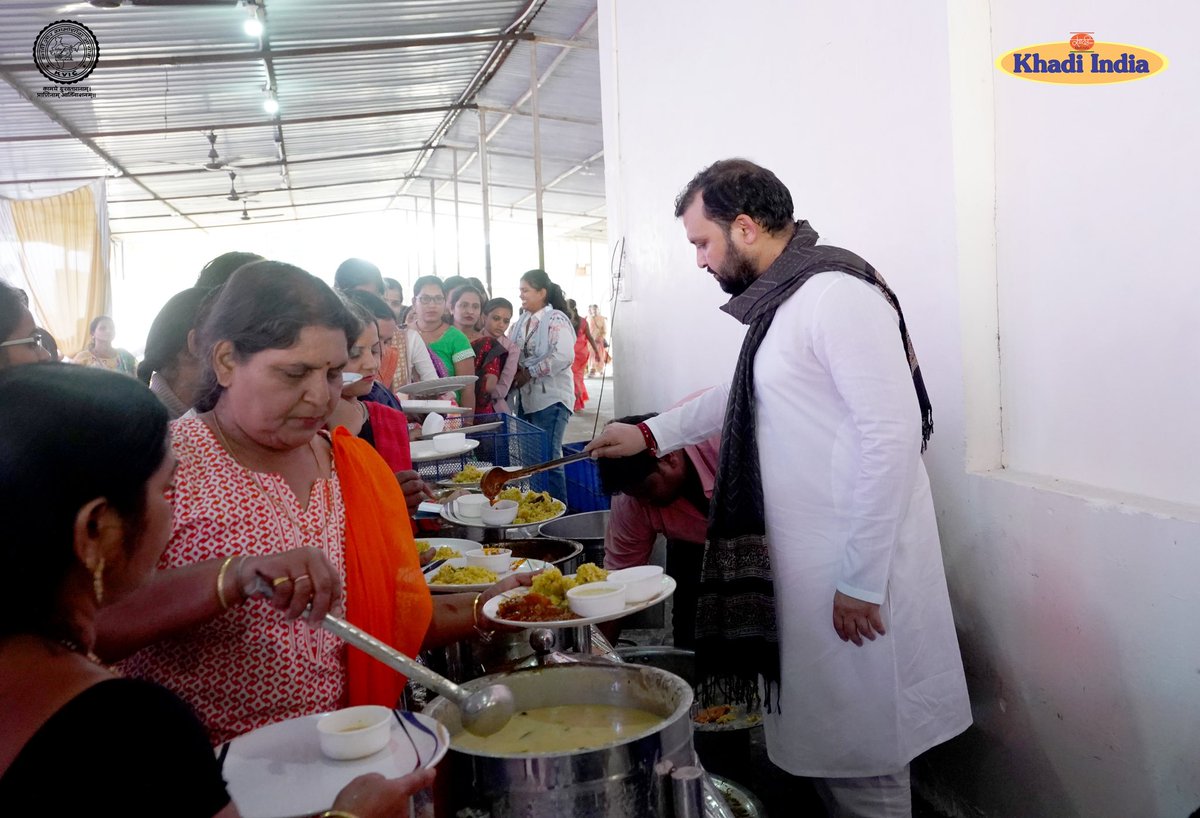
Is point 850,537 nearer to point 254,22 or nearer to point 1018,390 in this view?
point 1018,390

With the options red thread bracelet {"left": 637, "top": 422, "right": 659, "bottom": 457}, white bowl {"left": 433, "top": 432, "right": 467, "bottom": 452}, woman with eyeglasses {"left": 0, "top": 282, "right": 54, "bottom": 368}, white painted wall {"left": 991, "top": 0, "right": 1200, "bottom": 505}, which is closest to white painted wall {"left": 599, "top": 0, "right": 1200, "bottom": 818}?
white painted wall {"left": 991, "top": 0, "right": 1200, "bottom": 505}

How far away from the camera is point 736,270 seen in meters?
2.34

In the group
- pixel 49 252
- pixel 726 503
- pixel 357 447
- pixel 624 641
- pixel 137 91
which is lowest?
pixel 624 641

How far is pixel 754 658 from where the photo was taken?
88.6 inches

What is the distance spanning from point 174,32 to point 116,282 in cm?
1356

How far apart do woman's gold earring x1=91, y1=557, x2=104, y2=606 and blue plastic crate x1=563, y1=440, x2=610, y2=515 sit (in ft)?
10.1

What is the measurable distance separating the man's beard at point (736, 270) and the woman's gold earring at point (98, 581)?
175cm

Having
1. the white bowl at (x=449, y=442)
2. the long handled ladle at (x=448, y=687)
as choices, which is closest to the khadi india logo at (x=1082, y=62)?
the long handled ladle at (x=448, y=687)

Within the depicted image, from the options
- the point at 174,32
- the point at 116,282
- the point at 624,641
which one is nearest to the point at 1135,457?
the point at 624,641

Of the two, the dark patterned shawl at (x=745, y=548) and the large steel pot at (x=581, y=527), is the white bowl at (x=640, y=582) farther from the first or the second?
the large steel pot at (x=581, y=527)

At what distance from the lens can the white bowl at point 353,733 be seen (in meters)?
1.11

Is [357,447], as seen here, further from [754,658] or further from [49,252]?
[49,252]

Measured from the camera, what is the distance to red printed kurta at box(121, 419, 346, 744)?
1.38 metres

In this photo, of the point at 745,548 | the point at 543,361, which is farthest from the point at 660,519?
the point at 543,361
